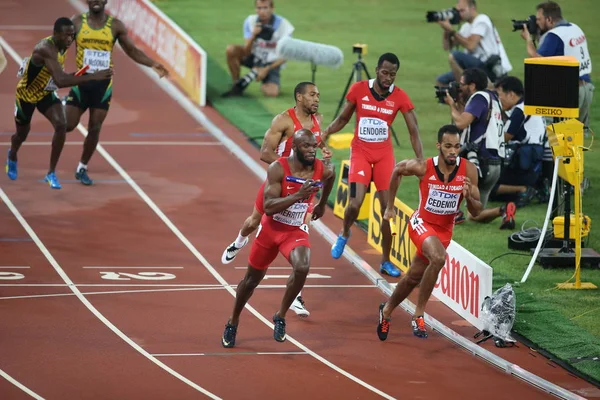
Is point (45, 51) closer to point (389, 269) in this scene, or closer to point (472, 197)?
point (389, 269)

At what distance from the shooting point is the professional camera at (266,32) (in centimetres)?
2158

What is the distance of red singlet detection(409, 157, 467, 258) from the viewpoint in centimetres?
1141

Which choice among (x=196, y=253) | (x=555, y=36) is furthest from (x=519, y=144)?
(x=196, y=253)

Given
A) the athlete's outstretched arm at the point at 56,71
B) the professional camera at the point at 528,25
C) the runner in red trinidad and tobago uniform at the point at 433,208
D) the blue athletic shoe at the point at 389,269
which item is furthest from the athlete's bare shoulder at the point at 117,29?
the runner in red trinidad and tobago uniform at the point at 433,208

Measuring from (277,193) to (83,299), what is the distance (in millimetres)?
2886

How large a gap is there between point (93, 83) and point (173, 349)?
6127 millimetres

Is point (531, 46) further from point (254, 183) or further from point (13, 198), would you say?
point (13, 198)

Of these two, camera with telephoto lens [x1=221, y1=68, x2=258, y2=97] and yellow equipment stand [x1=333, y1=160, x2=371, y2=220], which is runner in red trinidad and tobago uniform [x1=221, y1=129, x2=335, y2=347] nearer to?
yellow equipment stand [x1=333, y1=160, x2=371, y2=220]

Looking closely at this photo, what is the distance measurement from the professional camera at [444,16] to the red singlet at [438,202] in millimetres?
8594

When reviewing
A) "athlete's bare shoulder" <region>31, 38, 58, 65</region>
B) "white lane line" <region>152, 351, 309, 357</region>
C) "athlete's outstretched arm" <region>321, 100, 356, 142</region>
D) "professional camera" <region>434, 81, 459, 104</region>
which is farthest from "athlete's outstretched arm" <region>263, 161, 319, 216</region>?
"athlete's bare shoulder" <region>31, 38, 58, 65</region>

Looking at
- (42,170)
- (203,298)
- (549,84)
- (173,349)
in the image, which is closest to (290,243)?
(173,349)

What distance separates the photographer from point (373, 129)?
1343 centimetres

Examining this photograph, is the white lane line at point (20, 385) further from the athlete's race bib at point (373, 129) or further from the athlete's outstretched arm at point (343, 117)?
the athlete's race bib at point (373, 129)

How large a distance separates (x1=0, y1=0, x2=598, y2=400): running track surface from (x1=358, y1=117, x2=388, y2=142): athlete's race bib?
1516 millimetres
